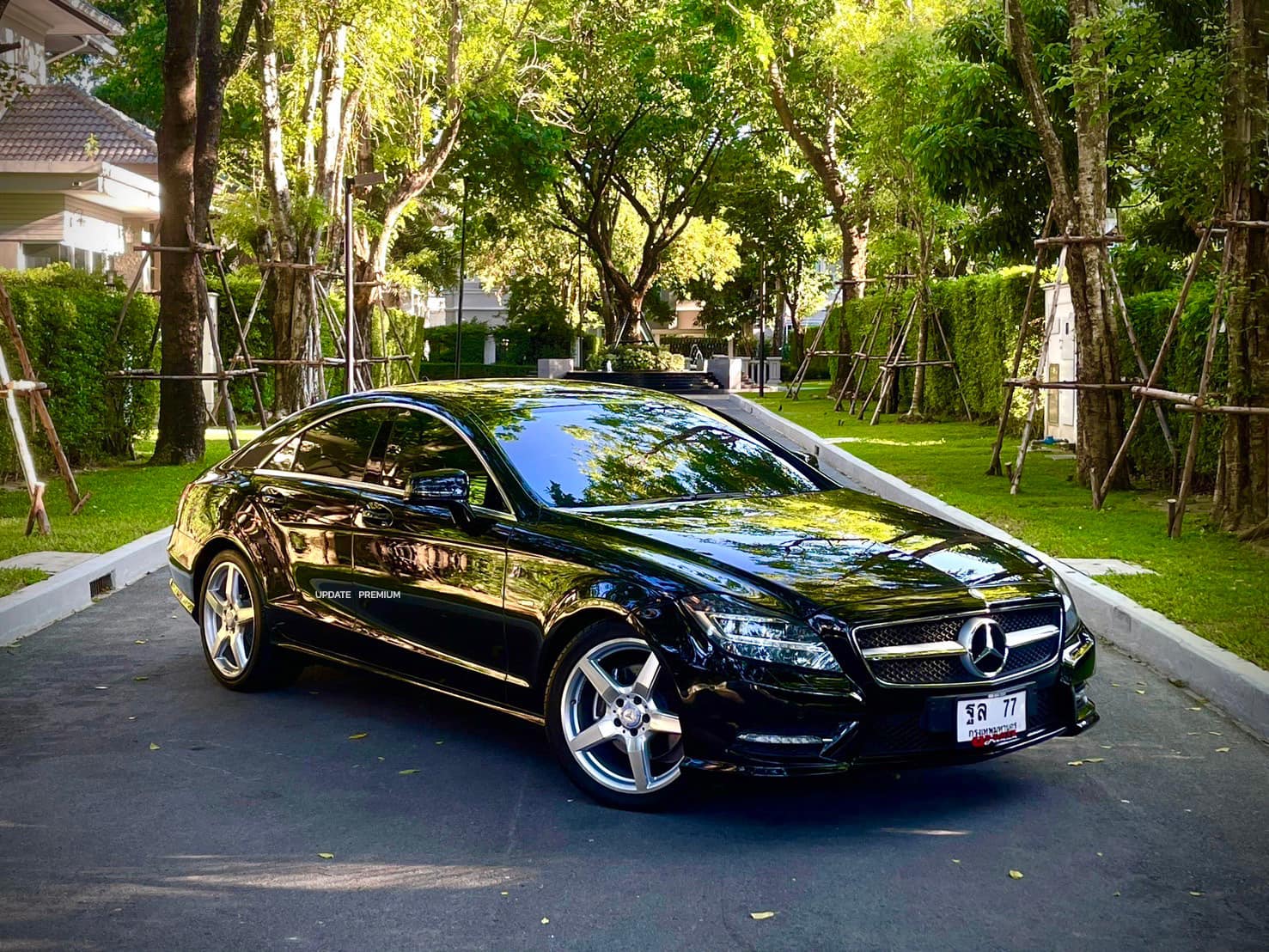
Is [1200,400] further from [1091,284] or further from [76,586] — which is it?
[76,586]

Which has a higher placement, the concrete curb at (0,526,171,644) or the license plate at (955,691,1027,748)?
the license plate at (955,691,1027,748)

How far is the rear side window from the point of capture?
284 inches

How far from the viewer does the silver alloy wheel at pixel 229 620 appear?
7.53 meters

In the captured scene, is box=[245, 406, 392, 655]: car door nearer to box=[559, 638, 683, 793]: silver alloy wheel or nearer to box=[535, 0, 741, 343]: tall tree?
box=[559, 638, 683, 793]: silver alloy wheel

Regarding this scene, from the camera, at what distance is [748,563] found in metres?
5.52

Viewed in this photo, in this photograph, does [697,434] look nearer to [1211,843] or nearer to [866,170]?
[1211,843]

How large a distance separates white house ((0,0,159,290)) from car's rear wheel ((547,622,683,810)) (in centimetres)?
2475

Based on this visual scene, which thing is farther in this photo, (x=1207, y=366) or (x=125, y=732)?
(x=1207, y=366)

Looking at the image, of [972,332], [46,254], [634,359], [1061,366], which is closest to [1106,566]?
[1061,366]

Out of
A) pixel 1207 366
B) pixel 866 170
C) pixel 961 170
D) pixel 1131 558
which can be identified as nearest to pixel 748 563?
pixel 1131 558

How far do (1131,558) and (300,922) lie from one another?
803 centimetres

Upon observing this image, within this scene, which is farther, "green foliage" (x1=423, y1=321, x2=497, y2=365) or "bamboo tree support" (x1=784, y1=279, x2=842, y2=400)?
"green foliage" (x1=423, y1=321, x2=497, y2=365)

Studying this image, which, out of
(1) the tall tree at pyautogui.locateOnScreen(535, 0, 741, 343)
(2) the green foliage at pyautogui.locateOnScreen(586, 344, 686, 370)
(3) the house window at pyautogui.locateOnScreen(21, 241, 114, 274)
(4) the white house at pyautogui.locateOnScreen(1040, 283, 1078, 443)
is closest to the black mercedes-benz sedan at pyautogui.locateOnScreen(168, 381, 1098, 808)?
(4) the white house at pyautogui.locateOnScreen(1040, 283, 1078, 443)

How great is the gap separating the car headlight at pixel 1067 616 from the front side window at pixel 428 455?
2.22 metres
